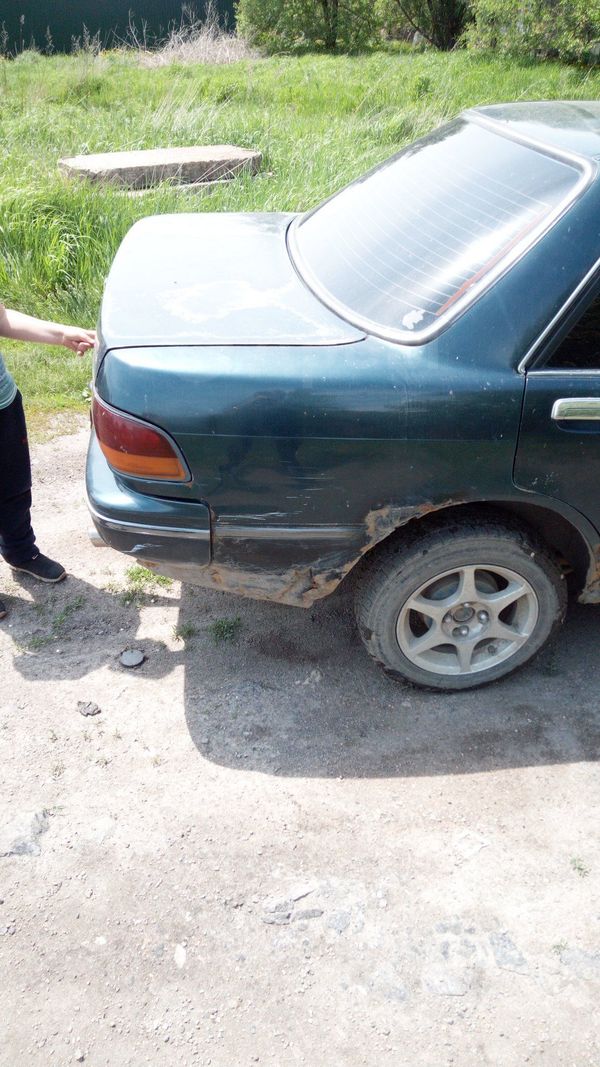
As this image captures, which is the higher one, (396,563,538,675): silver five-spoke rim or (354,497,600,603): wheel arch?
(354,497,600,603): wheel arch

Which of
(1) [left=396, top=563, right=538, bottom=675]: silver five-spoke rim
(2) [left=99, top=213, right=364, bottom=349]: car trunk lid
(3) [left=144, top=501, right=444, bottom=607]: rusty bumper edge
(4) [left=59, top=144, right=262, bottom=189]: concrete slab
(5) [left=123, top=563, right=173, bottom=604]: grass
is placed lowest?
(5) [left=123, top=563, right=173, bottom=604]: grass

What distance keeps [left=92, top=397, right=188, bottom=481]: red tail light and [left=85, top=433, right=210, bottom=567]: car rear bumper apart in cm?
9

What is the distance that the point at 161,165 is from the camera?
24.2 feet

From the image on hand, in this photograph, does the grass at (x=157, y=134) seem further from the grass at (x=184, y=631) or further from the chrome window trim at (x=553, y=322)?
the chrome window trim at (x=553, y=322)

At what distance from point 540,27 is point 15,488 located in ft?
65.8

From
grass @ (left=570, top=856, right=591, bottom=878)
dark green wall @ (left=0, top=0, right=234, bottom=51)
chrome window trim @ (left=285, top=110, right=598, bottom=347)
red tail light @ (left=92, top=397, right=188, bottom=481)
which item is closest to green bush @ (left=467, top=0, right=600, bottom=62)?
dark green wall @ (left=0, top=0, right=234, bottom=51)

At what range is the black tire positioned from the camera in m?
2.66

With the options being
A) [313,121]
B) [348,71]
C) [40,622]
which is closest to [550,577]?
[40,622]

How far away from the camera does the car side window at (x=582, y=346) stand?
238 centimetres

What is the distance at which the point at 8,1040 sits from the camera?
199 centimetres

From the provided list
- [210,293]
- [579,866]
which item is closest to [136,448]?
[210,293]

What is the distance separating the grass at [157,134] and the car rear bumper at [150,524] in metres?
2.49

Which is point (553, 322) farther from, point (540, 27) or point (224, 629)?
point (540, 27)

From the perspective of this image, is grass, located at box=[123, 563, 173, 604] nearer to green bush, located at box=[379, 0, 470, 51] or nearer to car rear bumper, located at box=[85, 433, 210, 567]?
car rear bumper, located at box=[85, 433, 210, 567]
